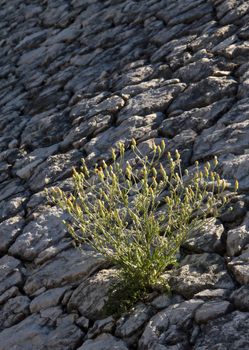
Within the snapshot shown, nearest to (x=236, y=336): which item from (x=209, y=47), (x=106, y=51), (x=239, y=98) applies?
(x=239, y=98)

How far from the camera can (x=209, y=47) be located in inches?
170

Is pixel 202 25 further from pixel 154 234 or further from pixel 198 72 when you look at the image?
pixel 154 234

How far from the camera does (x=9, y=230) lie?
11.5 ft

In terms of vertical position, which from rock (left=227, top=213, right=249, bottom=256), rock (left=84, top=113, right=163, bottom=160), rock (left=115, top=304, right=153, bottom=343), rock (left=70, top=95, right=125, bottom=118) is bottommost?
rock (left=227, top=213, right=249, bottom=256)

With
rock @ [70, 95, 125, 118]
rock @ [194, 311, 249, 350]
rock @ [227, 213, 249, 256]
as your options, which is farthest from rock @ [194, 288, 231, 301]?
rock @ [70, 95, 125, 118]

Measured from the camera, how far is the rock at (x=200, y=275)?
250cm

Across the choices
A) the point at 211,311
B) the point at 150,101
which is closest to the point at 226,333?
the point at 211,311

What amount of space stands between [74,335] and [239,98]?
1.70 metres

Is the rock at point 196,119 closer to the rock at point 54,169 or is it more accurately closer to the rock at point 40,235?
the rock at point 54,169

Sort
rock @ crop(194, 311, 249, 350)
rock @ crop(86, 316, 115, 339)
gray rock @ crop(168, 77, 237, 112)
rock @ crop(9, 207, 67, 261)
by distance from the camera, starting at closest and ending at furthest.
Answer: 1. rock @ crop(194, 311, 249, 350)
2. rock @ crop(86, 316, 115, 339)
3. rock @ crop(9, 207, 67, 261)
4. gray rock @ crop(168, 77, 237, 112)

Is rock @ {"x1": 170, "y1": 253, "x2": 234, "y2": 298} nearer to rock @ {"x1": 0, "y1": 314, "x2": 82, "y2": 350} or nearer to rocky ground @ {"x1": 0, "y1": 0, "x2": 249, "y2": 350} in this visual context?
rocky ground @ {"x1": 0, "y1": 0, "x2": 249, "y2": 350}

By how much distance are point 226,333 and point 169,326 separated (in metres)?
0.24

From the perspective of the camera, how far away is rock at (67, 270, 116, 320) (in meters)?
2.68

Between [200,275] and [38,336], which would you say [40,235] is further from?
[200,275]
